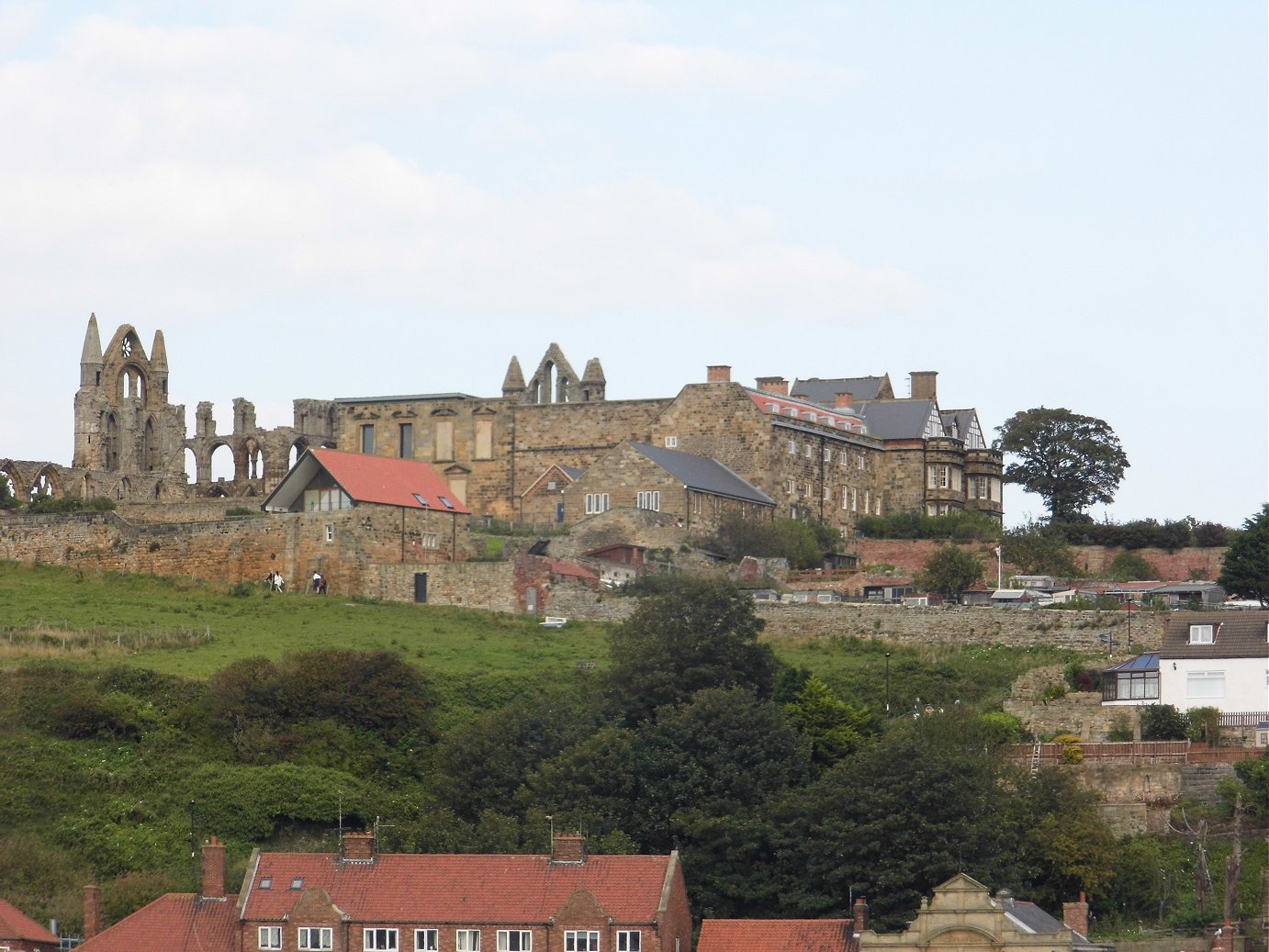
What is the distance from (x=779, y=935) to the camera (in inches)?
2306

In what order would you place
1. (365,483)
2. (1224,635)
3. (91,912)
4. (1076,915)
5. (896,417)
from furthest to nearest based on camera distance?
(896,417) → (365,483) → (1224,635) → (1076,915) → (91,912)

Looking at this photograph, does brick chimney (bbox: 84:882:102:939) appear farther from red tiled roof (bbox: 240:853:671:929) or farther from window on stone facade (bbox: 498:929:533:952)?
window on stone facade (bbox: 498:929:533:952)

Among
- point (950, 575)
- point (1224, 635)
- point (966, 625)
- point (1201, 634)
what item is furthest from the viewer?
point (950, 575)

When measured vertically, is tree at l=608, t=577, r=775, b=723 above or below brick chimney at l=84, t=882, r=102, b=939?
above

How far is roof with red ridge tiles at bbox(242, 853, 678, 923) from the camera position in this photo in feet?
194

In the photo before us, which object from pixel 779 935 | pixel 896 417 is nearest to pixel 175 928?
pixel 779 935

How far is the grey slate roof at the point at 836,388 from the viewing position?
366 ft

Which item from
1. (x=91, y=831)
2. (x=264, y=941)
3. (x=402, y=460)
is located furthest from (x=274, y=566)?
(x=264, y=941)

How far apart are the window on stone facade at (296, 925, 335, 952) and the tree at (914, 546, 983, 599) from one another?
31.2 m

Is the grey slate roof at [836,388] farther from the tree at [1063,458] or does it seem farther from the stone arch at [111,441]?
the stone arch at [111,441]

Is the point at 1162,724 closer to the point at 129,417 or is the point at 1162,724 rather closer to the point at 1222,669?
the point at 1222,669

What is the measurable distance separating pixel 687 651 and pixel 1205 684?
42.9 feet

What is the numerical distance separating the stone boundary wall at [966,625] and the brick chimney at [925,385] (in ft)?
92.0

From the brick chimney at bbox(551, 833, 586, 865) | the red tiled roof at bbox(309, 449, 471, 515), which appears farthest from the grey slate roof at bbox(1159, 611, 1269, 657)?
the red tiled roof at bbox(309, 449, 471, 515)
